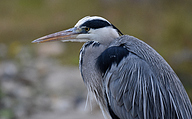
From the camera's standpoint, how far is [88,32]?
3.22m

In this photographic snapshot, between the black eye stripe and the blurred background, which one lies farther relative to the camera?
the blurred background

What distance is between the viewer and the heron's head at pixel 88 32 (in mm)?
3193

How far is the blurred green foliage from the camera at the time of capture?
8555 mm

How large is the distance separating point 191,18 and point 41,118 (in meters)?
5.24

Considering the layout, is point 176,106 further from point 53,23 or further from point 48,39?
point 53,23

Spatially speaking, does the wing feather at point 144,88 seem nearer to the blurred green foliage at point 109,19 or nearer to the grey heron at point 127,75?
the grey heron at point 127,75

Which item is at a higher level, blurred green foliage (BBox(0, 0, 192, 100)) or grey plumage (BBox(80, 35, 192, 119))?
grey plumage (BBox(80, 35, 192, 119))

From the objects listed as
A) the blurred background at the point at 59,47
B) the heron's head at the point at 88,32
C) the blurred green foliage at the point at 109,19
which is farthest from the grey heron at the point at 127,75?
the blurred green foliage at the point at 109,19

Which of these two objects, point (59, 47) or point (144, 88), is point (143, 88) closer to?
point (144, 88)

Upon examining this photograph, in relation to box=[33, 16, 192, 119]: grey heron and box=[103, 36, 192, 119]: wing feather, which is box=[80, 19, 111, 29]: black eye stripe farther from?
box=[103, 36, 192, 119]: wing feather

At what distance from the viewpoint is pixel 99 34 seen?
3250mm

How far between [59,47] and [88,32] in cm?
594

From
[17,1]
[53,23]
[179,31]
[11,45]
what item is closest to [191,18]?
[179,31]

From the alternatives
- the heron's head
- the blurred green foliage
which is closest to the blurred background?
the blurred green foliage
